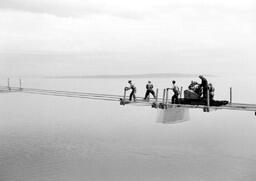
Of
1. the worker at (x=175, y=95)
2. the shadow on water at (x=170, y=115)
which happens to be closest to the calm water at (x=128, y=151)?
the shadow on water at (x=170, y=115)

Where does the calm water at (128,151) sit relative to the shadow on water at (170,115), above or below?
below

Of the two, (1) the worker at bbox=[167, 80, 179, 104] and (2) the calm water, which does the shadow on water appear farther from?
(2) the calm water

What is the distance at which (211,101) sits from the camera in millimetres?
26781

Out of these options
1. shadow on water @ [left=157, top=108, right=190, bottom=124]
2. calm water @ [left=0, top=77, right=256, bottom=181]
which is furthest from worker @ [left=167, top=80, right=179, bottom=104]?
calm water @ [left=0, top=77, right=256, bottom=181]

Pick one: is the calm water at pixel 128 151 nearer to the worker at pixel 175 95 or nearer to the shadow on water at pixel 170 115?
the shadow on water at pixel 170 115

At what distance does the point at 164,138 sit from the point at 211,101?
102 ft

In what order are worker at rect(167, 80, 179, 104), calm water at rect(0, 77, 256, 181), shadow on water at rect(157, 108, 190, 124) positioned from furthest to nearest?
calm water at rect(0, 77, 256, 181), shadow on water at rect(157, 108, 190, 124), worker at rect(167, 80, 179, 104)

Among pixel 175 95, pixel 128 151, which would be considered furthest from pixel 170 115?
pixel 128 151

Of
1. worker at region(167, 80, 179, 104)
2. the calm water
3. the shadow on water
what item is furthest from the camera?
the calm water

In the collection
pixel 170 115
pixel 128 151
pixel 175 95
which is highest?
pixel 175 95

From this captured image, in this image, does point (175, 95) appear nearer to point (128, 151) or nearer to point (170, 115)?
point (170, 115)

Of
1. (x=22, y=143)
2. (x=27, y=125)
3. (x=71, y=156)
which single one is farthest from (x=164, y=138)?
(x=27, y=125)

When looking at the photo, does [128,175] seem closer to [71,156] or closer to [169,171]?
[169,171]

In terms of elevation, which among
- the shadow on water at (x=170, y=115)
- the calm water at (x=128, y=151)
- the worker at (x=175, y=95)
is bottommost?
the calm water at (x=128, y=151)
